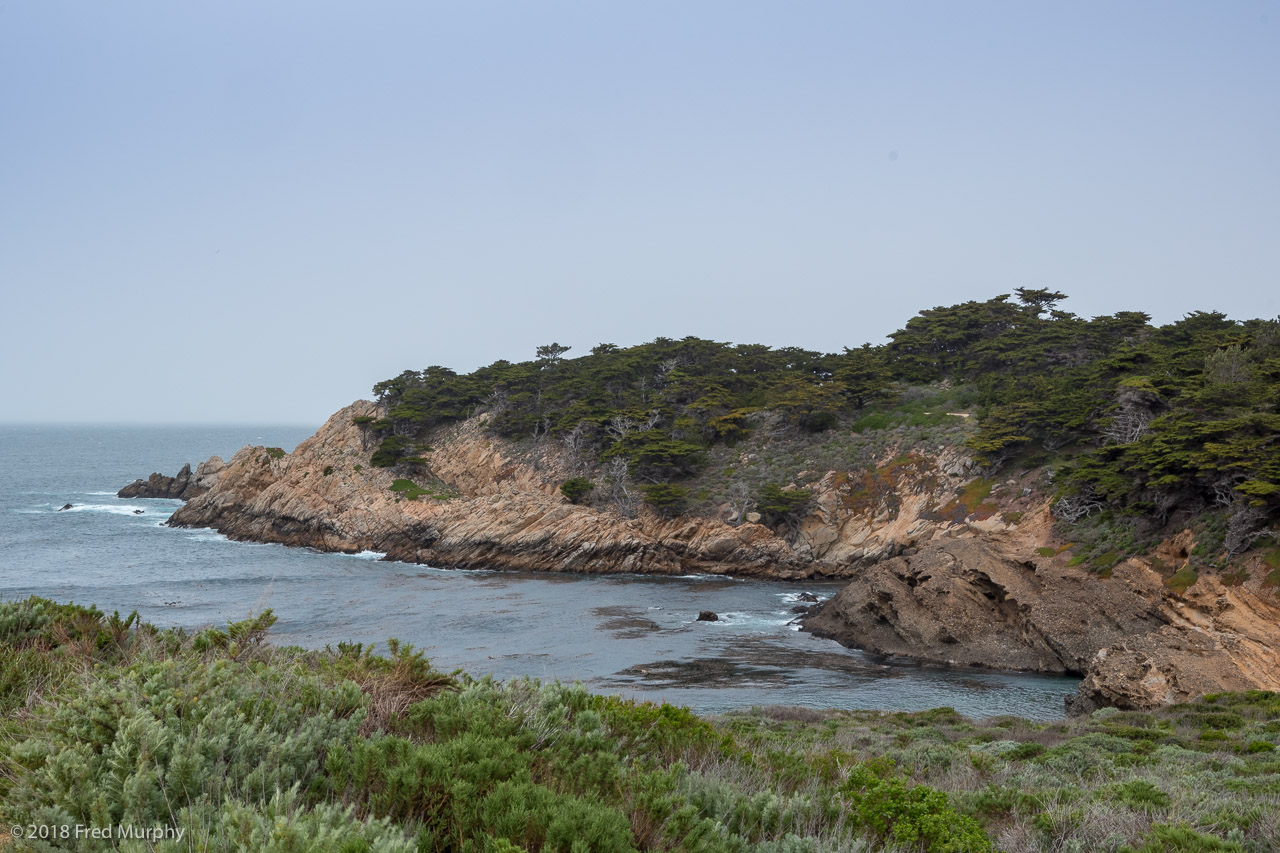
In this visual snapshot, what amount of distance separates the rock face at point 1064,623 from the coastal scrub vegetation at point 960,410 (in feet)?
6.86

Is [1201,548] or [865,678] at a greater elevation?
[1201,548]

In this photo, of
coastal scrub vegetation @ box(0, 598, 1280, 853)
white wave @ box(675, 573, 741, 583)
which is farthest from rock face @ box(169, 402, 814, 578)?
coastal scrub vegetation @ box(0, 598, 1280, 853)

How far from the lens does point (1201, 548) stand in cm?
2448

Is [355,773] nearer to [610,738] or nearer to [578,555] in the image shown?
[610,738]

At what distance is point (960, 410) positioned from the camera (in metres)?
49.6

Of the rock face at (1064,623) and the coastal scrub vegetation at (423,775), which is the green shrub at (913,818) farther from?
the rock face at (1064,623)

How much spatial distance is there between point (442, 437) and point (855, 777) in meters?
59.0

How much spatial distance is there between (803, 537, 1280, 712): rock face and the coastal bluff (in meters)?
0.05

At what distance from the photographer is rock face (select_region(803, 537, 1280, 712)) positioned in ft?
67.8

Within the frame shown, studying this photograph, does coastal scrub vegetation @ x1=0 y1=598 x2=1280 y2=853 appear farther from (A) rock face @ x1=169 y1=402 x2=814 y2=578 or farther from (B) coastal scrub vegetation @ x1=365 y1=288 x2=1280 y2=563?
(A) rock face @ x1=169 y1=402 x2=814 y2=578

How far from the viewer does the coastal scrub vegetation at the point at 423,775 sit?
3.83 meters

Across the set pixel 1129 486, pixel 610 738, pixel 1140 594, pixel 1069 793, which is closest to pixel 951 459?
pixel 1129 486

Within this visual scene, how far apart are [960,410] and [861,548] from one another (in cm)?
1398

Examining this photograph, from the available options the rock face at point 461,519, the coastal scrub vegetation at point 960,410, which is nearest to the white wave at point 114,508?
the rock face at point 461,519
